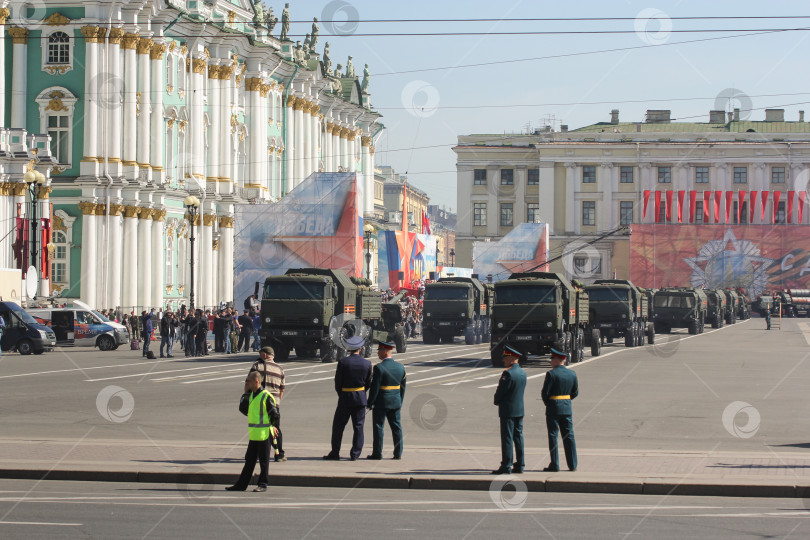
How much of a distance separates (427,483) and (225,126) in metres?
62.6

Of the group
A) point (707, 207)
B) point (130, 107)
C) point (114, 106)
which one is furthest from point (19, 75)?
point (707, 207)

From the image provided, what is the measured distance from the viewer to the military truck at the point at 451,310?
183 feet

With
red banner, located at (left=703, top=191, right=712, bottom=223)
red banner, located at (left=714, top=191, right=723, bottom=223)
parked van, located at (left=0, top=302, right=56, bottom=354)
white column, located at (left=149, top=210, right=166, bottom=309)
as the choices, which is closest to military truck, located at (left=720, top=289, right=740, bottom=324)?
red banner, located at (left=703, top=191, right=712, bottom=223)

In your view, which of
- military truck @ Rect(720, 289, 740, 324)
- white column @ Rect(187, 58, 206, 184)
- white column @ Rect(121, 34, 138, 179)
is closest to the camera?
white column @ Rect(121, 34, 138, 179)

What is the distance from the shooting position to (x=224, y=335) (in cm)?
4675

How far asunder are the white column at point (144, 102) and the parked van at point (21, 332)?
19113mm

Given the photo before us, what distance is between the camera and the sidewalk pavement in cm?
1452

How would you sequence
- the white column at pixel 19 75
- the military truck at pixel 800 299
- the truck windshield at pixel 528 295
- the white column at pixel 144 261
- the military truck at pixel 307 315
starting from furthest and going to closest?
the military truck at pixel 800 299
the white column at pixel 144 261
the white column at pixel 19 75
the military truck at pixel 307 315
the truck windshield at pixel 528 295

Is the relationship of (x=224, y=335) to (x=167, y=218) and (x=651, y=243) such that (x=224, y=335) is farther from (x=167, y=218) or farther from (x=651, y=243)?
(x=651, y=243)

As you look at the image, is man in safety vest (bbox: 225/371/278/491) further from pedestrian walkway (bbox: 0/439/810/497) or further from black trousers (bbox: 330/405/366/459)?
black trousers (bbox: 330/405/366/459)

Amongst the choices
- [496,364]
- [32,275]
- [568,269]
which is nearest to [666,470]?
[496,364]

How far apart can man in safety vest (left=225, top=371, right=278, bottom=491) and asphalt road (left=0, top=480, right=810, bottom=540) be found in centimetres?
22


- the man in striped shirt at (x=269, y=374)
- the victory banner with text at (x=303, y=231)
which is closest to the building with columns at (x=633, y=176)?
the victory banner with text at (x=303, y=231)

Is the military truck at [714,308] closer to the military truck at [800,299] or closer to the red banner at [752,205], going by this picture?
the military truck at [800,299]
